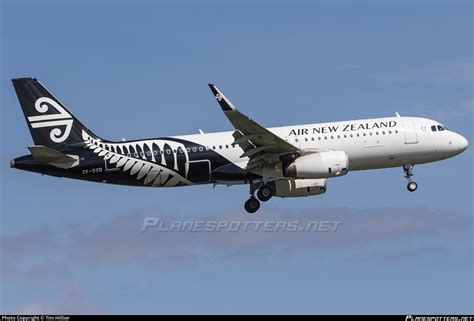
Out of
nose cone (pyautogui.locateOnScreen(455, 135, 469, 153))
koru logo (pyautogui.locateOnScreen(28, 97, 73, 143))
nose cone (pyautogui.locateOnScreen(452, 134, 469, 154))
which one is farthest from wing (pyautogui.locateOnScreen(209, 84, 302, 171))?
koru logo (pyautogui.locateOnScreen(28, 97, 73, 143))

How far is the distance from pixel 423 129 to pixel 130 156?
18.6m

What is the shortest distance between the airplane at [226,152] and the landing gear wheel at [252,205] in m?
0.06

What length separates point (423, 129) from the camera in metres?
69.6

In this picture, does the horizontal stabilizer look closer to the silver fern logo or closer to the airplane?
the airplane

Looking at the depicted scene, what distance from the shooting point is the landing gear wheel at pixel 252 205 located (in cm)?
6944

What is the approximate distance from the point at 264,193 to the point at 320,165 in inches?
194

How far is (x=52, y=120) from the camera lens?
69312 mm

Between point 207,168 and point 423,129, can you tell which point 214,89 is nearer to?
point 207,168

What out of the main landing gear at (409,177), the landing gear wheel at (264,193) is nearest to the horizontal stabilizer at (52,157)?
the landing gear wheel at (264,193)

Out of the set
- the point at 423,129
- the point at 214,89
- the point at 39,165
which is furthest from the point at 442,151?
the point at 39,165

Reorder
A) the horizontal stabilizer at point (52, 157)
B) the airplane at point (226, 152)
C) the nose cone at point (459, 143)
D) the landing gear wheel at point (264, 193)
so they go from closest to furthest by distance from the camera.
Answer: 1. the horizontal stabilizer at point (52, 157)
2. the airplane at point (226, 152)
3. the landing gear wheel at point (264, 193)
4. the nose cone at point (459, 143)

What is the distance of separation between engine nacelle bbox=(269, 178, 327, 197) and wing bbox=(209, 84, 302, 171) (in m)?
2.68

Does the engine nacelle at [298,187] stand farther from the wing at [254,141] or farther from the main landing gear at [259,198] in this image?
the wing at [254,141]

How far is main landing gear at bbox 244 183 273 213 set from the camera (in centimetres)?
6944
